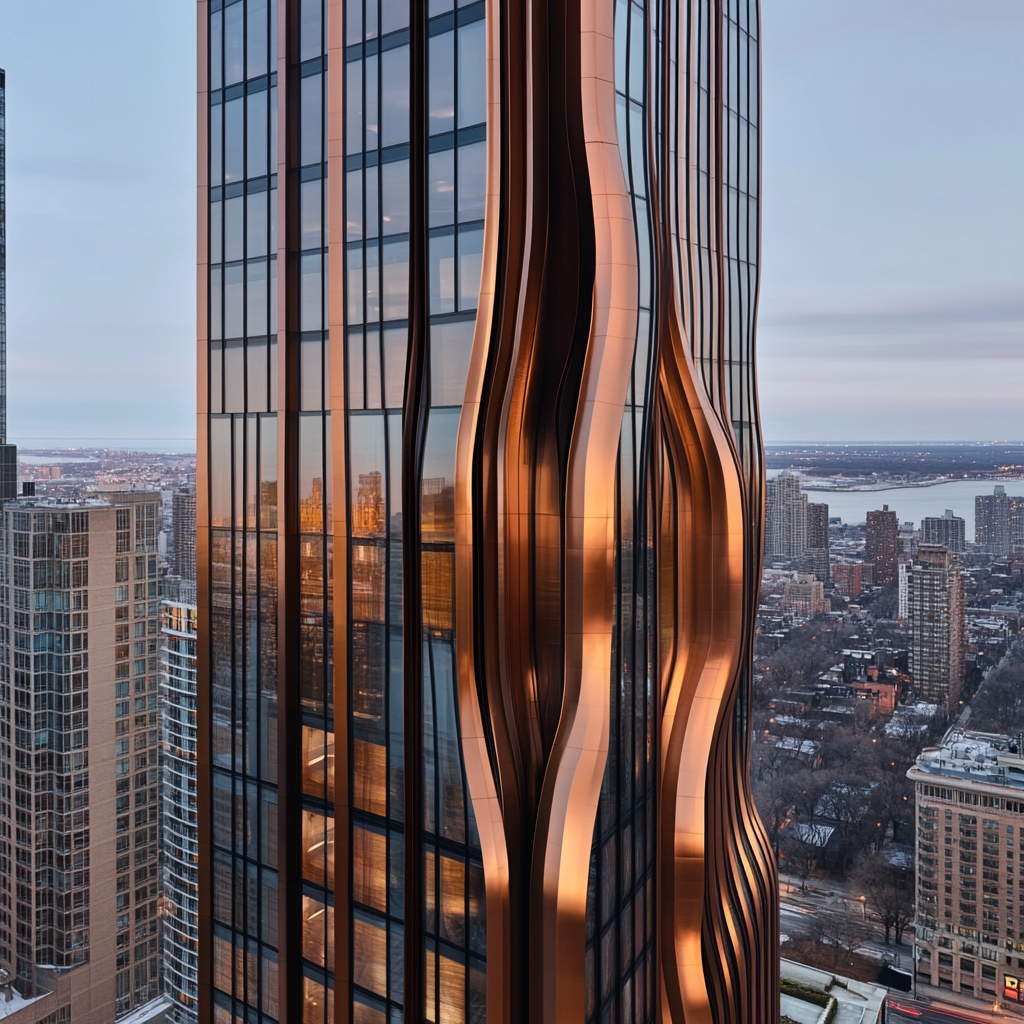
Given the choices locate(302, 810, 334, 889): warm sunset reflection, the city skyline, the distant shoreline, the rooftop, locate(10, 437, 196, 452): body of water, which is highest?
the city skyline

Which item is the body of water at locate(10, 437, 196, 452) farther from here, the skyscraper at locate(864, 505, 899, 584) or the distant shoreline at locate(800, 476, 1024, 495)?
the skyscraper at locate(864, 505, 899, 584)

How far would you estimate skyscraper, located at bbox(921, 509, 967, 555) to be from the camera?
27.5 metres

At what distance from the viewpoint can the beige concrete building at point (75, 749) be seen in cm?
2623

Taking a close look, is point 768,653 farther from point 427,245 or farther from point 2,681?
point 2,681

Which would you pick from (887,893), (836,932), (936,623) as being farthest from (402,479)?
(836,932)

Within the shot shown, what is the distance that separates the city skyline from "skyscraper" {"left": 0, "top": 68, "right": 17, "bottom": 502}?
1.23ft

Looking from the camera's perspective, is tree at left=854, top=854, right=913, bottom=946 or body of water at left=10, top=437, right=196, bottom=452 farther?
tree at left=854, top=854, right=913, bottom=946

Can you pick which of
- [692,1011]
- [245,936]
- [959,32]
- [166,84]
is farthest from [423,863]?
[959,32]

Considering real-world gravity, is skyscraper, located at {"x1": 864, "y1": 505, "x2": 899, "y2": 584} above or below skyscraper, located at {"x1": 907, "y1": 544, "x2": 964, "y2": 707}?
above

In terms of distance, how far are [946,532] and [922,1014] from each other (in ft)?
61.8

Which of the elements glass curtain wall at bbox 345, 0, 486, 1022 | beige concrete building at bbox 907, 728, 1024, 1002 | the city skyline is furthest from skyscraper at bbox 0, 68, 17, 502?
beige concrete building at bbox 907, 728, 1024, 1002

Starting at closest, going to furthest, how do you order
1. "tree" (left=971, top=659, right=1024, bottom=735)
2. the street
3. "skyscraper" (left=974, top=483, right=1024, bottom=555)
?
"skyscraper" (left=974, top=483, right=1024, bottom=555), the street, "tree" (left=971, top=659, right=1024, bottom=735)

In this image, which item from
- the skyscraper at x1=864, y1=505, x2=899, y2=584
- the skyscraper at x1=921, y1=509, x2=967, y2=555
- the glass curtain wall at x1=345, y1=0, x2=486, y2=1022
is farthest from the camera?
the skyscraper at x1=864, y1=505, x2=899, y2=584

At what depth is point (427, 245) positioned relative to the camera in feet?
46.9
